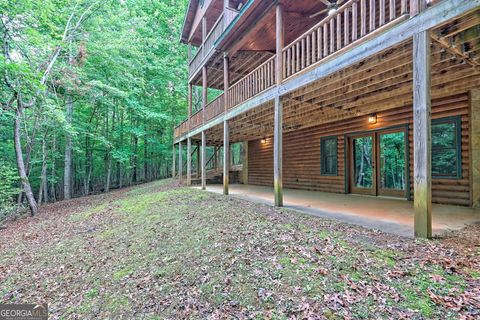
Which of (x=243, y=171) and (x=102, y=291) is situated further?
(x=243, y=171)

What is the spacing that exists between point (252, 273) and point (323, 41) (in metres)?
4.82

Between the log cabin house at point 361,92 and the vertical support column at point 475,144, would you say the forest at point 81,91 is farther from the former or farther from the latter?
the vertical support column at point 475,144

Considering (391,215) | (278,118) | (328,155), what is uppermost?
(278,118)

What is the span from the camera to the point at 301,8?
653 cm

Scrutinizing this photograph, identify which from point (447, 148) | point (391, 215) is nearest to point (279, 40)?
point (391, 215)

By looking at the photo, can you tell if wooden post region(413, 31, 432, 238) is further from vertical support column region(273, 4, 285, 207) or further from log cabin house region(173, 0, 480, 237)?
vertical support column region(273, 4, 285, 207)

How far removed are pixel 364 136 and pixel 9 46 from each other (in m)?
13.5

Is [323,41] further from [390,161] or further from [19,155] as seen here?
[19,155]

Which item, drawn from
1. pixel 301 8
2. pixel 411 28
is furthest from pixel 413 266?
pixel 301 8

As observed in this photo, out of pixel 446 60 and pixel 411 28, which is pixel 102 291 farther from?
pixel 446 60

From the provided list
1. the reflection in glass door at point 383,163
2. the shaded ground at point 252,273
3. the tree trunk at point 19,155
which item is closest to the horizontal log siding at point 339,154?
the reflection in glass door at point 383,163

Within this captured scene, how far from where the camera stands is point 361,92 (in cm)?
609

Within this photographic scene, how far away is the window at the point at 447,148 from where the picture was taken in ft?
18.7

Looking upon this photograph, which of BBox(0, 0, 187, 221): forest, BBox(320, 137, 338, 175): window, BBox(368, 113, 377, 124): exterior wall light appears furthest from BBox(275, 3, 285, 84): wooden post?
BBox(0, 0, 187, 221): forest
